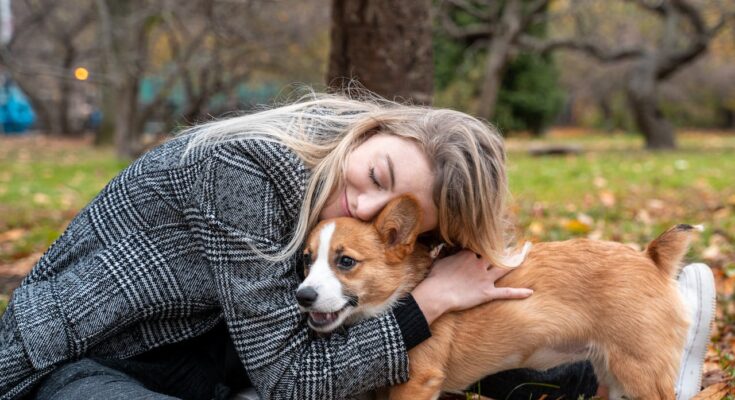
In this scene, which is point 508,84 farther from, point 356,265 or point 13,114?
point 356,265

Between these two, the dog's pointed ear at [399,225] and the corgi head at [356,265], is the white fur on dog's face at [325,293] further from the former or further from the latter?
the dog's pointed ear at [399,225]

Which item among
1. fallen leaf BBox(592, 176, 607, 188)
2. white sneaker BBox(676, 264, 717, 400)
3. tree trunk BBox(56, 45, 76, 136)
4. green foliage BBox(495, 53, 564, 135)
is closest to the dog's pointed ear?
white sneaker BBox(676, 264, 717, 400)

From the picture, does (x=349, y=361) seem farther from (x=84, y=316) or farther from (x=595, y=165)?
(x=595, y=165)

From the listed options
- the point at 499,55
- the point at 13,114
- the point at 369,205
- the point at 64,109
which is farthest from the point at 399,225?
the point at 13,114

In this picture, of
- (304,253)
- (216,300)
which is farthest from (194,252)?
(304,253)

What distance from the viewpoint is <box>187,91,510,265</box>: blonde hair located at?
108 inches

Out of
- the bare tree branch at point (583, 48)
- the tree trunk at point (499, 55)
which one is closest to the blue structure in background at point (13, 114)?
the bare tree branch at point (583, 48)

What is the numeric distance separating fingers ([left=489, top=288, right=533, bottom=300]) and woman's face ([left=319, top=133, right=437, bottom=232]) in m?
0.35

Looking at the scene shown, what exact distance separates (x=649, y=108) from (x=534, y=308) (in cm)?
1540

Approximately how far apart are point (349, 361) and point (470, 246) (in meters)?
0.62

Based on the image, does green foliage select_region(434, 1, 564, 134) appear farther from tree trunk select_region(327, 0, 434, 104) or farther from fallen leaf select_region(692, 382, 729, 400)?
fallen leaf select_region(692, 382, 729, 400)

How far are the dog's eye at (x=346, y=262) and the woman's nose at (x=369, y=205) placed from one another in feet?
0.60

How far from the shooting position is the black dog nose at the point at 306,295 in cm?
257

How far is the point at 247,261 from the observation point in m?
2.65
